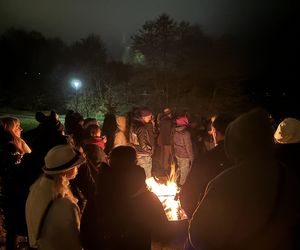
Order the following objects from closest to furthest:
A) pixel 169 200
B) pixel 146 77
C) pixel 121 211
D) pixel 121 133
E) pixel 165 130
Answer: pixel 121 211 → pixel 169 200 → pixel 121 133 → pixel 165 130 → pixel 146 77

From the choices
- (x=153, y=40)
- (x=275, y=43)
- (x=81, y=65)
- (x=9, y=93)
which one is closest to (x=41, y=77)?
(x=9, y=93)

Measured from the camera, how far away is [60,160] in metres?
3.10

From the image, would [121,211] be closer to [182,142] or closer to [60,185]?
[60,185]

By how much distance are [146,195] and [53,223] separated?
870 millimetres

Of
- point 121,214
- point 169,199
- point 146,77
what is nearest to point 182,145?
point 169,199

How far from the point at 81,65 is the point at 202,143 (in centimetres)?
3503

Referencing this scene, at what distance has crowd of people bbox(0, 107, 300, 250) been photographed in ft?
6.92

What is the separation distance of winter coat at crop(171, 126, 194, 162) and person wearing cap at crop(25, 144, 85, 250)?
5.32m

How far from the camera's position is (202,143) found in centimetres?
916

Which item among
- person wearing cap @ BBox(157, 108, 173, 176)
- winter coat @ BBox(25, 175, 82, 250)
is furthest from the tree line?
winter coat @ BBox(25, 175, 82, 250)

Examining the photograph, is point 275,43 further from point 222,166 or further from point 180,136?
point 222,166

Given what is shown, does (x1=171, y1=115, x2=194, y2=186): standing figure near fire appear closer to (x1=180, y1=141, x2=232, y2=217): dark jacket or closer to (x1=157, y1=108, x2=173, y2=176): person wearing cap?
(x1=157, y1=108, x2=173, y2=176): person wearing cap

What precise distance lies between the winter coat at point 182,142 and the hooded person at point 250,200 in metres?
5.89

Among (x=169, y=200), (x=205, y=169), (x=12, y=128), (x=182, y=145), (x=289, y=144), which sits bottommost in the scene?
(x=169, y=200)
